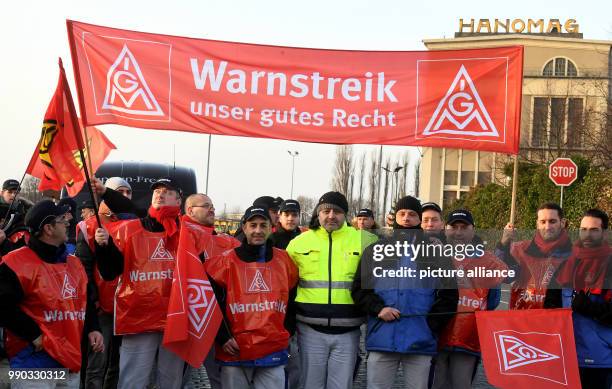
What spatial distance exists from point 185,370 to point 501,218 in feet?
84.3

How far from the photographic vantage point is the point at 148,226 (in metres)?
7.31

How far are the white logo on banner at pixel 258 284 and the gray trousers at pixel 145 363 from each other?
0.97 meters

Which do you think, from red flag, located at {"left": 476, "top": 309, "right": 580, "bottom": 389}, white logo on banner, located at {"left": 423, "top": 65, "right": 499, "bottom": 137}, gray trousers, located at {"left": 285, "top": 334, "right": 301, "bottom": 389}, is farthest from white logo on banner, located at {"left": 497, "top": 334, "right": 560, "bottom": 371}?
gray trousers, located at {"left": 285, "top": 334, "right": 301, "bottom": 389}

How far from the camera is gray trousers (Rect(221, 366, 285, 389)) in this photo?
6.81 metres

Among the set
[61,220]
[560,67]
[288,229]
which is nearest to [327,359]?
[61,220]

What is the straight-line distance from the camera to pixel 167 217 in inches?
291

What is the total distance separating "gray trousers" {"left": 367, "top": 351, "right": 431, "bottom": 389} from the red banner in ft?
6.40

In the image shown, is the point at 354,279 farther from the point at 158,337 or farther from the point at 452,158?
the point at 452,158

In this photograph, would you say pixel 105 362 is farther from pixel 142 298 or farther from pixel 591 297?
pixel 591 297

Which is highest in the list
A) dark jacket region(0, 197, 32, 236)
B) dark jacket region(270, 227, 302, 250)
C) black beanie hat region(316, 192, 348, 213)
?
black beanie hat region(316, 192, 348, 213)

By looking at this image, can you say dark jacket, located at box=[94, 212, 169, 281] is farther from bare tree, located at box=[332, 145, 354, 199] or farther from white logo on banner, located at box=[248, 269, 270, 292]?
bare tree, located at box=[332, 145, 354, 199]

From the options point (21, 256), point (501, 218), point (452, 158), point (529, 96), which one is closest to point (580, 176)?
point (501, 218)

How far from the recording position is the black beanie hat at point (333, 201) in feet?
23.9

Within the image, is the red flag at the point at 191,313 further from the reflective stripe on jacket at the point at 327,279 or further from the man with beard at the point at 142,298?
the reflective stripe on jacket at the point at 327,279
